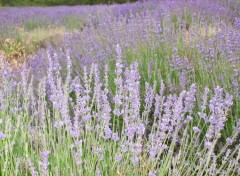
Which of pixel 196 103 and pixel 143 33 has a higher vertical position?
pixel 143 33

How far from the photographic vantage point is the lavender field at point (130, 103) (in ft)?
5.80

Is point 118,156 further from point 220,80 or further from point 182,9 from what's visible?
point 182,9

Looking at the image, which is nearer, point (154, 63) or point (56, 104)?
point (56, 104)

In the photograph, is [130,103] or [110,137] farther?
[130,103]

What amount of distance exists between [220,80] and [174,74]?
0.50 m

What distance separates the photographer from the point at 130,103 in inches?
85.7

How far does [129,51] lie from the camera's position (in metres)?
3.63

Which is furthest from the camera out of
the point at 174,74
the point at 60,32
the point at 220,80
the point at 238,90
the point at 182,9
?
the point at 60,32

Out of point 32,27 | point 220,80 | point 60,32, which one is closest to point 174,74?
point 220,80

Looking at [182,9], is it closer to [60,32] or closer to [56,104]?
[60,32]

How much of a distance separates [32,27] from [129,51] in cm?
552

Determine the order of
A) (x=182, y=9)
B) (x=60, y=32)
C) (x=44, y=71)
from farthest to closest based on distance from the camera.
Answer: (x=60, y=32) < (x=182, y=9) < (x=44, y=71)

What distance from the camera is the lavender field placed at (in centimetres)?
177

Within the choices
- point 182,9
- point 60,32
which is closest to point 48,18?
point 60,32
